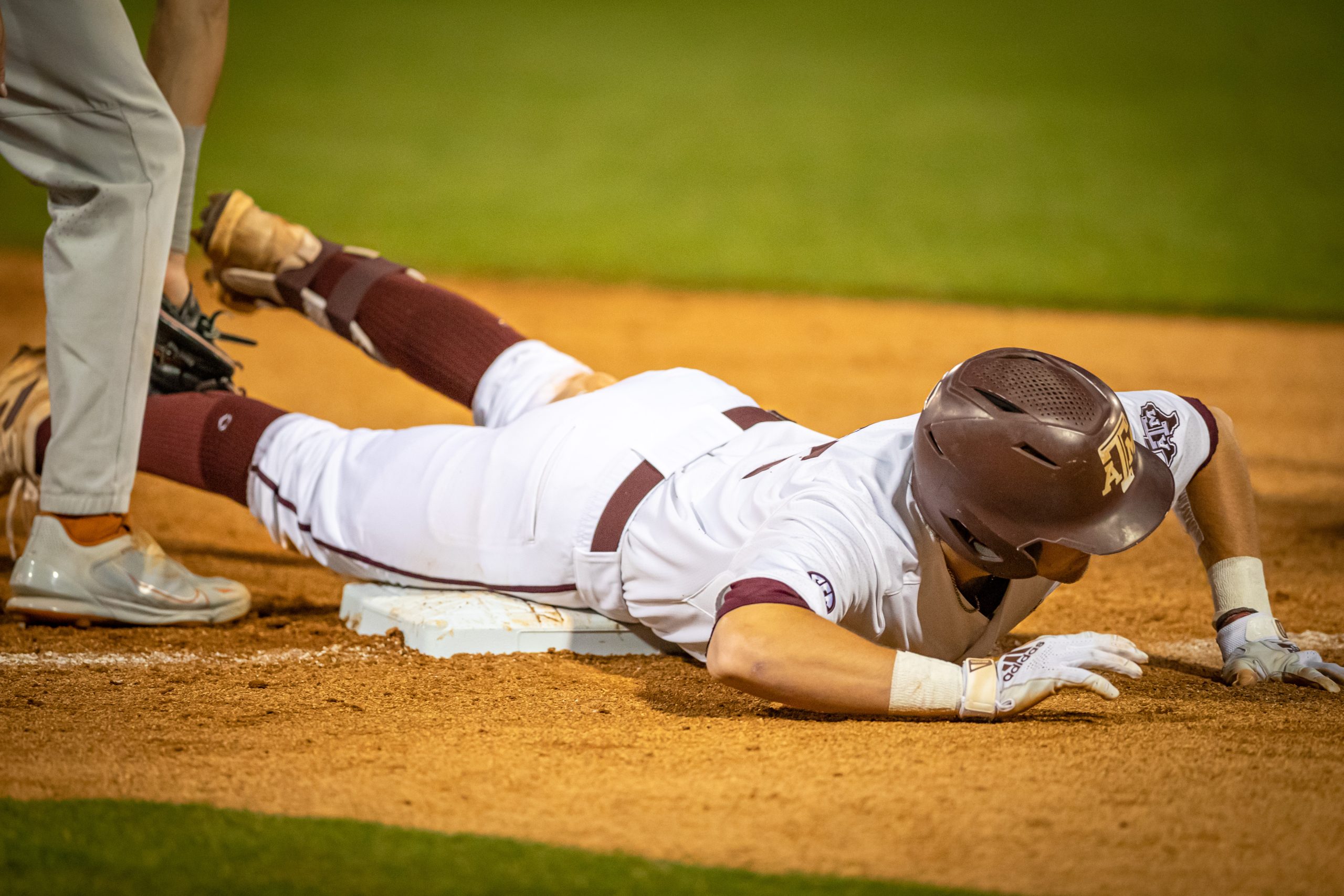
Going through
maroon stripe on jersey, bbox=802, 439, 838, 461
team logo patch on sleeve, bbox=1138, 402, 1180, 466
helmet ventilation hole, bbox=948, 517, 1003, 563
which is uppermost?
team logo patch on sleeve, bbox=1138, 402, 1180, 466

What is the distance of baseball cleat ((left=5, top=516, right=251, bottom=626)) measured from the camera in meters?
2.76

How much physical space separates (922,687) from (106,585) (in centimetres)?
186

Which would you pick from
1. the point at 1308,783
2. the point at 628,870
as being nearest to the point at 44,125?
the point at 628,870

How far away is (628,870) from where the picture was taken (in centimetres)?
160

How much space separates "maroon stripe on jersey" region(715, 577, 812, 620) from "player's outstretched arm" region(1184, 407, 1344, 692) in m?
1.07

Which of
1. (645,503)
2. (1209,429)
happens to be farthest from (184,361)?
(1209,429)

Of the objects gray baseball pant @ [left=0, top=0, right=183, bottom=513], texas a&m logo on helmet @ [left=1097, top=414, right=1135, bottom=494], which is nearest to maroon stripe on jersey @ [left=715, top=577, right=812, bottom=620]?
texas a&m logo on helmet @ [left=1097, top=414, right=1135, bottom=494]

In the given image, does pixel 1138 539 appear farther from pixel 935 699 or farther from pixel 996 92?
pixel 996 92

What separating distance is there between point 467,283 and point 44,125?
20.1ft

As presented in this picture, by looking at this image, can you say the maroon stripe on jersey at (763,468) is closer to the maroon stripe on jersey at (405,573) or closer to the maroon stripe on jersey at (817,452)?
the maroon stripe on jersey at (817,452)

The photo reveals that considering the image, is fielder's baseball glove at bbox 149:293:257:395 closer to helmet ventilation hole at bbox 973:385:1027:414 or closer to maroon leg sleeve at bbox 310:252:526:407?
maroon leg sleeve at bbox 310:252:526:407

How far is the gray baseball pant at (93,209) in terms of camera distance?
8.27ft

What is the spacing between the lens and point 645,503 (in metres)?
2.48

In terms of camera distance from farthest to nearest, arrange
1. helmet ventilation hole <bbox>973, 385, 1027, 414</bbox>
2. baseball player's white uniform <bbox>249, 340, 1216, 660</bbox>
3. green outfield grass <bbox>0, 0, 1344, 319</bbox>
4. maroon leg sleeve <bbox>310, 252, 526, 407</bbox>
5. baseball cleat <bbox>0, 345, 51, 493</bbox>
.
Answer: green outfield grass <bbox>0, 0, 1344, 319</bbox> → maroon leg sleeve <bbox>310, 252, 526, 407</bbox> → baseball cleat <bbox>0, 345, 51, 493</bbox> → baseball player's white uniform <bbox>249, 340, 1216, 660</bbox> → helmet ventilation hole <bbox>973, 385, 1027, 414</bbox>
